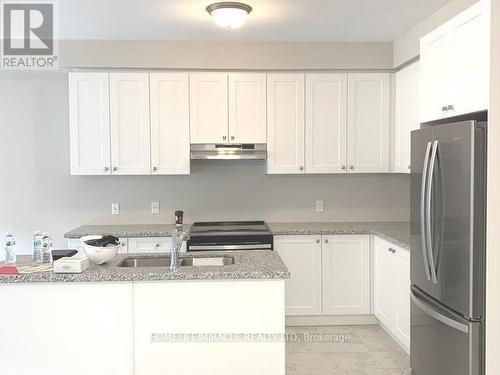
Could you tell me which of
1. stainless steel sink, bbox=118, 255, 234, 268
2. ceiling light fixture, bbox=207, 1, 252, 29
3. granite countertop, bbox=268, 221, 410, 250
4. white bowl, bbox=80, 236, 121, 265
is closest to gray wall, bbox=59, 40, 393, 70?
ceiling light fixture, bbox=207, 1, 252, 29

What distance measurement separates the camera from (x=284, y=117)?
4.44 meters

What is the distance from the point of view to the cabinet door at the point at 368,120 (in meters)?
4.46

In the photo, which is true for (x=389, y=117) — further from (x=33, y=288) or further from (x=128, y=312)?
(x=33, y=288)

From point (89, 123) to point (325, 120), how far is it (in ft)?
7.22

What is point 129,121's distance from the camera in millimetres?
4367

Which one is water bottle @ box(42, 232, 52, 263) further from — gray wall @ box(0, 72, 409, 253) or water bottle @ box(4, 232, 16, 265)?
gray wall @ box(0, 72, 409, 253)

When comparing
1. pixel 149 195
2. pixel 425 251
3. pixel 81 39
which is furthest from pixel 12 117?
pixel 425 251

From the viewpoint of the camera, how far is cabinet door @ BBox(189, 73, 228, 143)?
4.37 metres

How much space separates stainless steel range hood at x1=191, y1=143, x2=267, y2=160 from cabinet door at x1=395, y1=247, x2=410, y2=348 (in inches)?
60.9

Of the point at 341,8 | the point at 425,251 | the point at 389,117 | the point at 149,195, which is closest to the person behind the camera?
the point at 425,251

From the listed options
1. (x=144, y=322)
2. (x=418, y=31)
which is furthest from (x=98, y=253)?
(x=418, y=31)

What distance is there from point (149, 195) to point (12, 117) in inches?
62.4

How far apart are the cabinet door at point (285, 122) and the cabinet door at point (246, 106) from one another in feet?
0.25

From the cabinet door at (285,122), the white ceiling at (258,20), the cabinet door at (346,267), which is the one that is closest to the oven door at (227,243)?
the cabinet door at (346,267)
